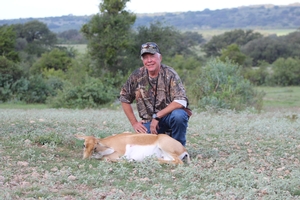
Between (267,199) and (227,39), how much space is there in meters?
67.6

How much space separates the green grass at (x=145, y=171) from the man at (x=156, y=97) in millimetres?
599

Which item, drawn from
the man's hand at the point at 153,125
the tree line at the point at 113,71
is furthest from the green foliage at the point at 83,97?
the man's hand at the point at 153,125

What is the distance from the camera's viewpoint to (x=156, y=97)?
755 centimetres

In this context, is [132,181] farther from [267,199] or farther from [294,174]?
[294,174]

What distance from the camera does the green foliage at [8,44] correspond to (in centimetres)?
3662

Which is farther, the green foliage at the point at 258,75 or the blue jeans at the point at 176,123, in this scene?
the green foliage at the point at 258,75

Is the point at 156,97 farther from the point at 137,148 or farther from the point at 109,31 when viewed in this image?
the point at 109,31

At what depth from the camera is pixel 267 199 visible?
17.6 feet

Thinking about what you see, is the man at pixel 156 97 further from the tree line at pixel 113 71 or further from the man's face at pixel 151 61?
the tree line at pixel 113 71

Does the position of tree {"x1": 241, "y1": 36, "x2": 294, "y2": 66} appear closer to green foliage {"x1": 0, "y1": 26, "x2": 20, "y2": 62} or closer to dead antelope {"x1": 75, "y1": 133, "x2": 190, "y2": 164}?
green foliage {"x1": 0, "y1": 26, "x2": 20, "y2": 62}

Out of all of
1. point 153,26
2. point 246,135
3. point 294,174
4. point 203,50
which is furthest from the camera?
point 203,50

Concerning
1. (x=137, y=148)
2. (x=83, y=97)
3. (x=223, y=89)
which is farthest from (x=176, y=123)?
(x=83, y=97)

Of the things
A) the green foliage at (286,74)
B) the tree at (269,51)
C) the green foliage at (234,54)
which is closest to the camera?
the green foliage at (286,74)

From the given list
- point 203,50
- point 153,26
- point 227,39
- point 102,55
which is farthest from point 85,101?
point 227,39
